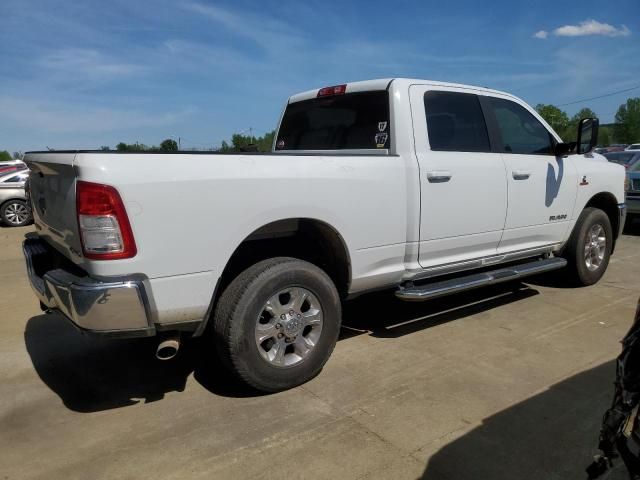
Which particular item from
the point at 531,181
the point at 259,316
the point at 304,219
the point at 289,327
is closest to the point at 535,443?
the point at 289,327

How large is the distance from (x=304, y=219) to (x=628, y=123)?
108 m

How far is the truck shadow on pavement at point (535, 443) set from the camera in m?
2.49

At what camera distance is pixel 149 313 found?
275cm

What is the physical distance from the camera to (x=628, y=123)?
307 ft

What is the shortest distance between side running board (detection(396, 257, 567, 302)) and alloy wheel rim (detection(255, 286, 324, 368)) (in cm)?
81

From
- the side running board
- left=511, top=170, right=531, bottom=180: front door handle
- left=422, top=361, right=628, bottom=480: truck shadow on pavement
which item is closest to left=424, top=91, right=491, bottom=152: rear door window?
left=511, top=170, right=531, bottom=180: front door handle

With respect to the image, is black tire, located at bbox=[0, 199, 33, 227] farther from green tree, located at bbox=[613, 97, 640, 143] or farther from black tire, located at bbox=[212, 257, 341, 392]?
green tree, located at bbox=[613, 97, 640, 143]

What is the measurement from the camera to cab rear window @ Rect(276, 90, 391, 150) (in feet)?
13.3

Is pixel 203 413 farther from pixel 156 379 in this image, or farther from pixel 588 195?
pixel 588 195

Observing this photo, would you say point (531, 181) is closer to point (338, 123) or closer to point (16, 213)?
point (338, 123)

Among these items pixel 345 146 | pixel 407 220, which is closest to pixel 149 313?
pixel 407 220

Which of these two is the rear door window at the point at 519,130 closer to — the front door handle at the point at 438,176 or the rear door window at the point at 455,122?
the rear door window at the point at 455,122

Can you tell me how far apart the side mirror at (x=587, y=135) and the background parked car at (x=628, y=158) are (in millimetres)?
5378

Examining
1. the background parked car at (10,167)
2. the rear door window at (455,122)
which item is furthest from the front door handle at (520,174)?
the background parked car at (10,167)
